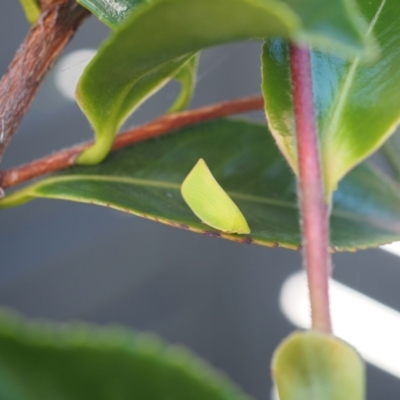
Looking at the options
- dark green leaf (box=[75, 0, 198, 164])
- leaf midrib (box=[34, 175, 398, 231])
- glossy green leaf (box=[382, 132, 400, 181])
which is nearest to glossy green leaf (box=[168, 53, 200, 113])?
dark green leaf (box=[75, 0, 198, 164])

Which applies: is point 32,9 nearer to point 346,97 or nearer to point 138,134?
point 138,134

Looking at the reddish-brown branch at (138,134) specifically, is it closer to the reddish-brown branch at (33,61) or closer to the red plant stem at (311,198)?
the reddish-brown branch at (33,61)

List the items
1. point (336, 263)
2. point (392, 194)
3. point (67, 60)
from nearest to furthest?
point (392, 194), point (67, 60), point (336, 263)

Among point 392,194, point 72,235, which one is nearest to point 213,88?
point 72,235

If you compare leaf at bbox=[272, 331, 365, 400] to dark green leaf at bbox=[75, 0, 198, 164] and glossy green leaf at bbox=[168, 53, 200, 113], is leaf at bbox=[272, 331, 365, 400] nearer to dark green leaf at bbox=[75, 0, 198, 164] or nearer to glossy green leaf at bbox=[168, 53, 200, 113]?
dark green leaf at bbox=[75, 0, 198, 164]

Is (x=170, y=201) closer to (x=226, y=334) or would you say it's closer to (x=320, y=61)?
(x=320, y=61)

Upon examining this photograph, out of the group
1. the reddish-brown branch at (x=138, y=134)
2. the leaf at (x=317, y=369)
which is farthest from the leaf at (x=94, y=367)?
the reddish-brown branch at (x=138, y=134)

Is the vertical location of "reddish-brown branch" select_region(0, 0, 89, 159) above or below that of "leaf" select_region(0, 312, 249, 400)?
above
